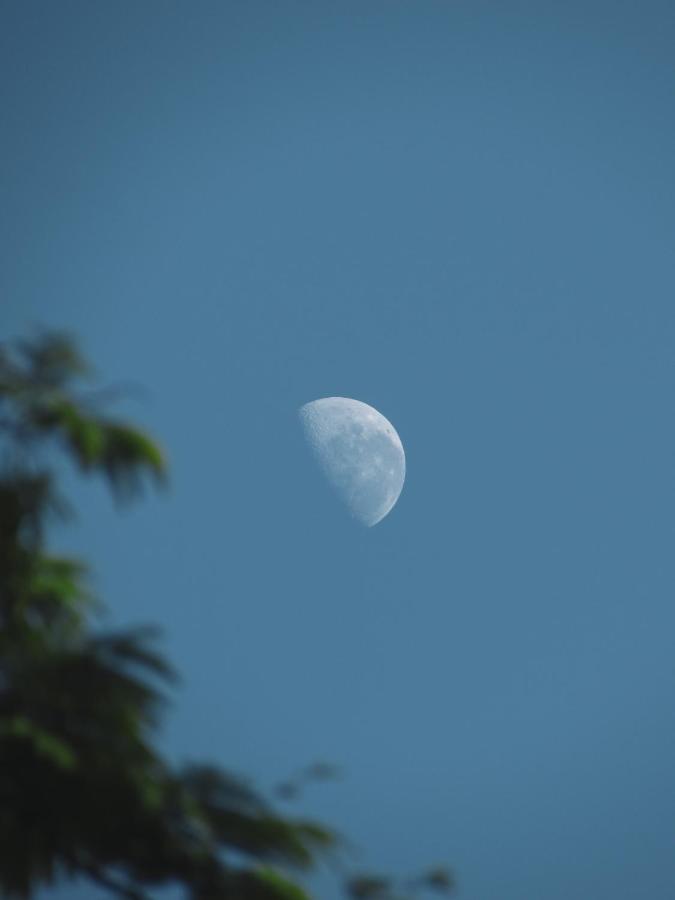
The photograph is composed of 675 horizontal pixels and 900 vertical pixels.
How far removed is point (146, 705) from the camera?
17.7ft

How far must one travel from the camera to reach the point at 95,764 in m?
5.28

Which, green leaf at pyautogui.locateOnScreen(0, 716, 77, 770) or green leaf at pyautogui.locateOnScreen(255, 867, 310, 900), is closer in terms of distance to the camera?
green leaf at pyautogui.locateOnScreen(0, 716, 77, 770)

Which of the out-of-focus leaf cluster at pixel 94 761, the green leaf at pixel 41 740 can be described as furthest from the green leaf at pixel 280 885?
the green leaf at pixel 41 740

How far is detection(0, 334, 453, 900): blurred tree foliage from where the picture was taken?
525 cm

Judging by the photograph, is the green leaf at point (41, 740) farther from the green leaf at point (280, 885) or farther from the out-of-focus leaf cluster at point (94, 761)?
the green leaf at point (280, 885)

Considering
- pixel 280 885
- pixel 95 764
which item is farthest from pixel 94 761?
pixel 280 885

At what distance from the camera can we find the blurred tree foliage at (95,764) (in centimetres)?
525

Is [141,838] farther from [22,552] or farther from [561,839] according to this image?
[561,839]

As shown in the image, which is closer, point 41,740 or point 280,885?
point 41,740

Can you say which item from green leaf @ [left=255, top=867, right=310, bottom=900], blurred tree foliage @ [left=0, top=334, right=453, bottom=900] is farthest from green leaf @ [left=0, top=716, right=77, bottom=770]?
green leaf @ [left=255, top=867, right=310, bottom=900]

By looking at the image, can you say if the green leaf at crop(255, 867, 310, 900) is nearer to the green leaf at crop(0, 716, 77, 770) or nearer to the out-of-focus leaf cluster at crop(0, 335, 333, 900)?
the out-of-focus leaf cluster at crop(0, 335, 333, 900)

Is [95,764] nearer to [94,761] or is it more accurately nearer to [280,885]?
[94,761]

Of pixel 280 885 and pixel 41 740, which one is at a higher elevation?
pixel 41 740

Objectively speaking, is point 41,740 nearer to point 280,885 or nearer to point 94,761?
point 94,761
